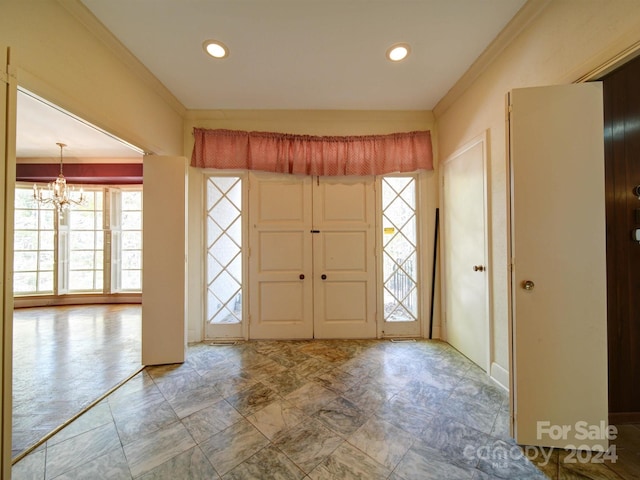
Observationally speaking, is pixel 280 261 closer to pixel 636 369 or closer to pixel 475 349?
pixel 475 349

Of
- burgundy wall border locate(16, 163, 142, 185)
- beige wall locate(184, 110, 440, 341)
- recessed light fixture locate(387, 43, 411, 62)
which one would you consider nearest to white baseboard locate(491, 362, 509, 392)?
beige wall locate(184, 110, 440, 341)

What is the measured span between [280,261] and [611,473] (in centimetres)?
261

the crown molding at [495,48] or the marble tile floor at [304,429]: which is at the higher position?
the crown molding at [495,48]

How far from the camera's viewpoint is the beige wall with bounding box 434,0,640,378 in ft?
3.76

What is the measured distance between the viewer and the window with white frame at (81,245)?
4180 mm

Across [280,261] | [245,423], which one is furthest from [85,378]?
[280,261]

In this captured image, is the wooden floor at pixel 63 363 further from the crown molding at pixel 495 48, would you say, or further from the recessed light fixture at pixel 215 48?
the crown molding at pixel 495 48

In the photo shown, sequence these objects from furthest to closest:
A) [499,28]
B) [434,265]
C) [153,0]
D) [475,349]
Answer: [434,265]
[475,349]
[499,28]
[153,0]

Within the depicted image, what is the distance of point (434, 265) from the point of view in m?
2.68

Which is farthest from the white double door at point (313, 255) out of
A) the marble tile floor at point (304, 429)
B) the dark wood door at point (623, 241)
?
the dark wood door at point (623, 241)

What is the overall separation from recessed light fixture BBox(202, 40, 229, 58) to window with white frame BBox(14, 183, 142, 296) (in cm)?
389

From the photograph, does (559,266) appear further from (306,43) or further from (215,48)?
(215,48)

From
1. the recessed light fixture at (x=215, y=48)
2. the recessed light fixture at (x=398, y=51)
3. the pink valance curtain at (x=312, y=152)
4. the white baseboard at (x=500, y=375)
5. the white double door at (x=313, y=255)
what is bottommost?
the white baseboard at (x=500, y=375)

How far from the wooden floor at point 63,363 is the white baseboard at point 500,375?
120 inches
